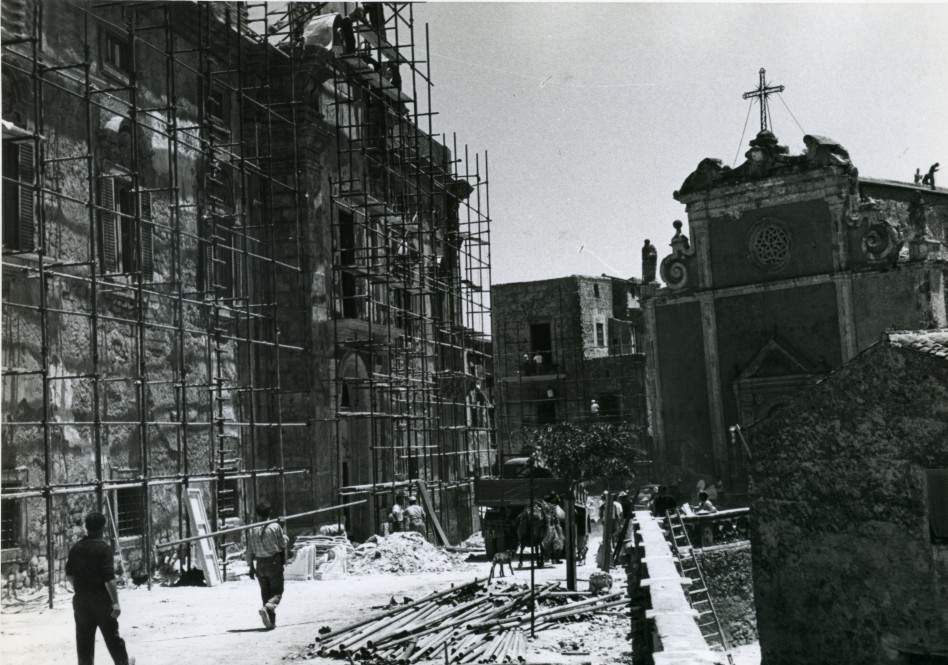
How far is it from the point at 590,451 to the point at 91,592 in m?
33.0

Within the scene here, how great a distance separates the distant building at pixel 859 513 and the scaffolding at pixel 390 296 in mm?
9939

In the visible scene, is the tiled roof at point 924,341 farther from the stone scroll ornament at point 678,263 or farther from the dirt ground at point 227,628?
the stone scroll ornament at point 678,263

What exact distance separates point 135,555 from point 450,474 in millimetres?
14436

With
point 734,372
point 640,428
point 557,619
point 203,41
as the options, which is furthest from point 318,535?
point 640,428

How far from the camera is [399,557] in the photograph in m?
19.7

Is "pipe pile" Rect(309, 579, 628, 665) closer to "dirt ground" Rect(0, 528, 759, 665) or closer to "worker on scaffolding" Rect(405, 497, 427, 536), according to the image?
"dirt ground" Rect(0, 528, 759, 665)

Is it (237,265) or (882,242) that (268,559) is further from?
(882,242)

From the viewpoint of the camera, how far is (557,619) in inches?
497

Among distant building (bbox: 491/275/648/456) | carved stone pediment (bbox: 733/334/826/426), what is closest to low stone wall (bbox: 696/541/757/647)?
carved stone pediment (bbox: 733/334/826/426)

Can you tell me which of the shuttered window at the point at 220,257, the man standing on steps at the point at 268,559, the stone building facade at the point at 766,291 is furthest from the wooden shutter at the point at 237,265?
the stone building facade at the point at 766,291

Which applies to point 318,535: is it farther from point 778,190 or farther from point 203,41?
point 778,190

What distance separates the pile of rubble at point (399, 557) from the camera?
62.8ft

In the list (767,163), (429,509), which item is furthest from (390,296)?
(767,163)

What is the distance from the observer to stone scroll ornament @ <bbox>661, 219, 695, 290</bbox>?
30.3 m
